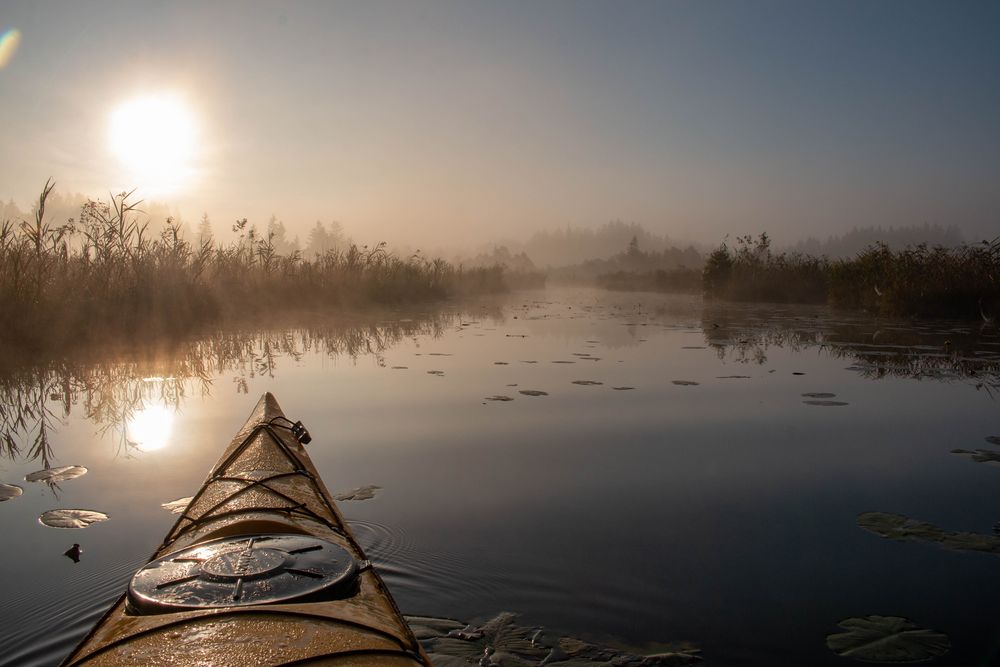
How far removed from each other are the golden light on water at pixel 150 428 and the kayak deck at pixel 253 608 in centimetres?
269

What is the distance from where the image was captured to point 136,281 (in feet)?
34.3

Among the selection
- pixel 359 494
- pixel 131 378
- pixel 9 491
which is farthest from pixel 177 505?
pixel 131 378

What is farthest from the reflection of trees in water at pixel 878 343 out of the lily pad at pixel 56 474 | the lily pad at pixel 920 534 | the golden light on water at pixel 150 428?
the lily pad at pixel 56 474

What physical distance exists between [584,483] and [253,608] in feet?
8.37

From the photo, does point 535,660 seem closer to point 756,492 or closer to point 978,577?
point 978,577

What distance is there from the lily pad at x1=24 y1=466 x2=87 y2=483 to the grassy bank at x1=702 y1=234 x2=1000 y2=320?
15.4 meters

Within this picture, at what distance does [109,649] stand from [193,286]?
11420mm

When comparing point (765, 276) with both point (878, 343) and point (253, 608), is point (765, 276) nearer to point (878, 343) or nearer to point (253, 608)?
point (878, 343)

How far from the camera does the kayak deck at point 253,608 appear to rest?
53.3 inches

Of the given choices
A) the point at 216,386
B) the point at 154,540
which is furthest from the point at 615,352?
the point at 154,540

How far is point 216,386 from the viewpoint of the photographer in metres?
6.60

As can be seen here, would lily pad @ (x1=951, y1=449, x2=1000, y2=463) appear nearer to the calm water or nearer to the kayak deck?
the calm water

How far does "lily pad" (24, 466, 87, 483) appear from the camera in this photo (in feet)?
12.5

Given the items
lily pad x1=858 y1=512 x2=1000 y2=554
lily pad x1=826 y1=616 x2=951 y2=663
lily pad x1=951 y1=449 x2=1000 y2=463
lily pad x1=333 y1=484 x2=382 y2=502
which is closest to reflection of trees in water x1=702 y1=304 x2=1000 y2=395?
lily pad x1=951 y1=449 x2=1000 y2=463
